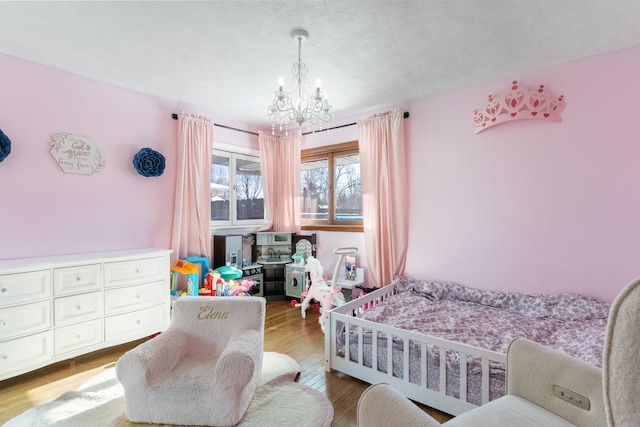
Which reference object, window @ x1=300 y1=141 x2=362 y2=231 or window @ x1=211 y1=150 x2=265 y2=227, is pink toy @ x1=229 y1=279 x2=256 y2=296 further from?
window @ x1=300 y1=141 x2=362 y2=231

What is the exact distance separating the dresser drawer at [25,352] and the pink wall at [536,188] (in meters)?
3.36

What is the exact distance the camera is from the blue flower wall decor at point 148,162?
3158 mm

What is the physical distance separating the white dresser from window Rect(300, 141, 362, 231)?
2.16 m

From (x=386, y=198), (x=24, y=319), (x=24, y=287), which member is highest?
(x=386, y=198)

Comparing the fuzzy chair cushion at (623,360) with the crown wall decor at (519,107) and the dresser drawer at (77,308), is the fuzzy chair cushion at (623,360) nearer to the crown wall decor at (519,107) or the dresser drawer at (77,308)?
the crown wall decor at (519,107)

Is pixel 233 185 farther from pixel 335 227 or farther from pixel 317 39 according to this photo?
pixel 317 39

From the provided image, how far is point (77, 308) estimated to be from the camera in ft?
8.09

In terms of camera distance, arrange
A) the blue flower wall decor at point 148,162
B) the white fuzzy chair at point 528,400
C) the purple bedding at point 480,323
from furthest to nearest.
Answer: the blue flower wall decor at point 148,162 → the purple bedding at point 480,323 → the white fuzzy chair at point 528,400

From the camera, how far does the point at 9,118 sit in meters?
2.49

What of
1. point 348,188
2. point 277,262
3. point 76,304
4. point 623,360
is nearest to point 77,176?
point 76,304

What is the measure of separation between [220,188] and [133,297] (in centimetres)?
184

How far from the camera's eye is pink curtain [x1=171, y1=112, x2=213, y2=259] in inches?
139

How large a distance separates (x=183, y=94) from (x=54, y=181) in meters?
1.46

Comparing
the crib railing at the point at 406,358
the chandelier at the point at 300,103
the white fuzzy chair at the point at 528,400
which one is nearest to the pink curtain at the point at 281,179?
the chandelier at the point at 300,103
